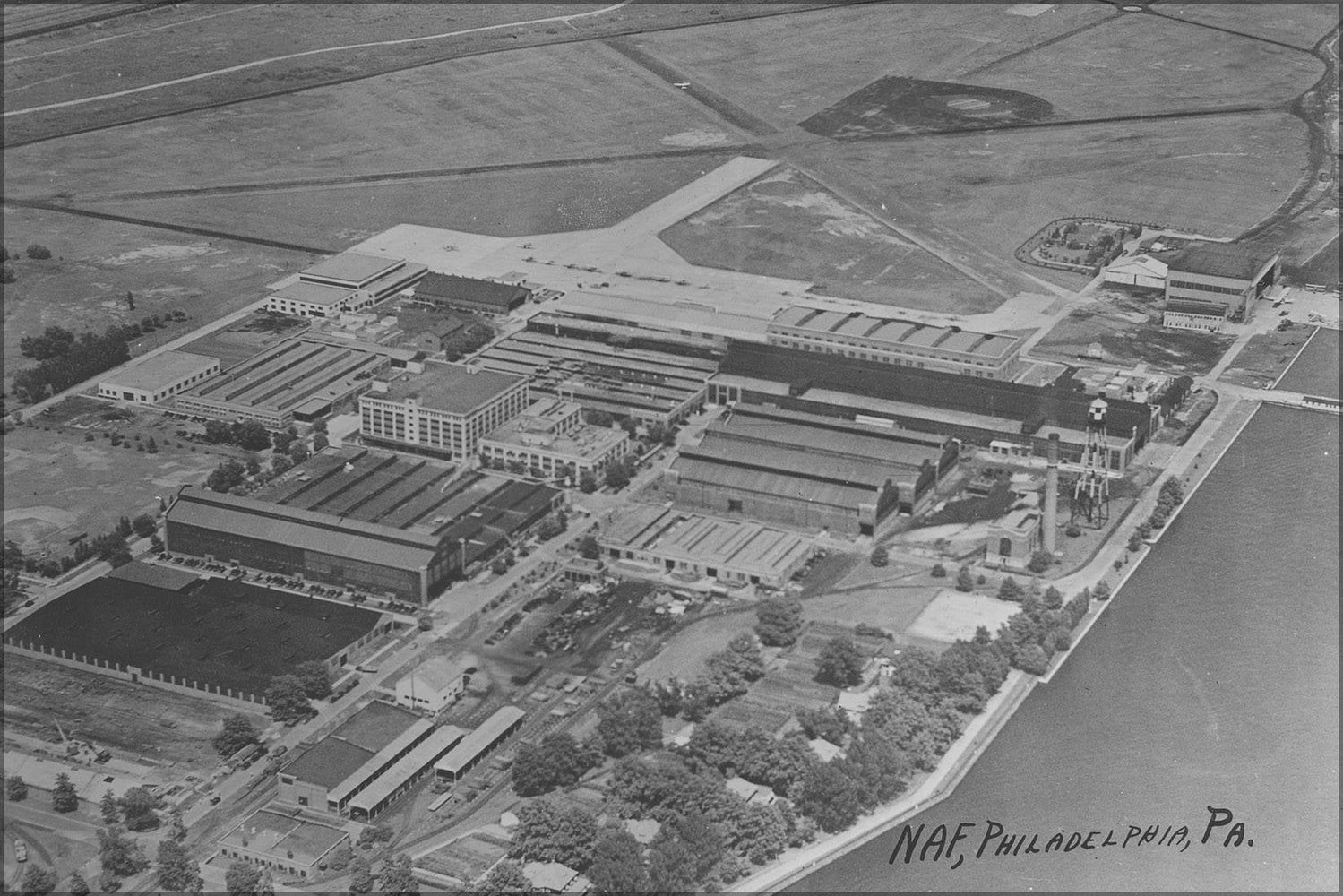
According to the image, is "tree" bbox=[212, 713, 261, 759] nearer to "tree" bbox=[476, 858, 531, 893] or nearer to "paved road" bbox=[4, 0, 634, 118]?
"tree" bbox=[476, 858, 531, 893]

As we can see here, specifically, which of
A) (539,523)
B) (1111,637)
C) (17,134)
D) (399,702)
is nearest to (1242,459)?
(1111,637)

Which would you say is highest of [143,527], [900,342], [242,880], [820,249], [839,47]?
[242,880]

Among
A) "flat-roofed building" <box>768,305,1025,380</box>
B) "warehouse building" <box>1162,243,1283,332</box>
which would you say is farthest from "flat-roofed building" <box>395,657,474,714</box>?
"warehouse building" <box>1162,243,1283,332</box>

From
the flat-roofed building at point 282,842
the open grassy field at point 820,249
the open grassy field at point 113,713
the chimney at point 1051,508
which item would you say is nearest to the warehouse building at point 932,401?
the chimney at point 1051,508

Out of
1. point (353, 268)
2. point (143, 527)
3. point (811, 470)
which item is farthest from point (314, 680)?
point (353, 268)

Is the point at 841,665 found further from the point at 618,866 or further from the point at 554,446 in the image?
the point at 554,446

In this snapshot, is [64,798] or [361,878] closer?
[361,878]
